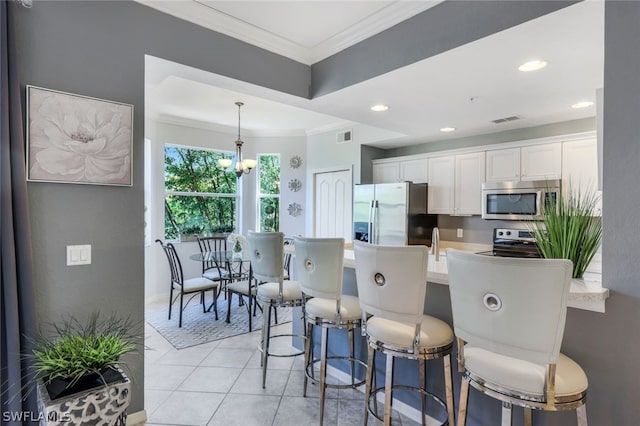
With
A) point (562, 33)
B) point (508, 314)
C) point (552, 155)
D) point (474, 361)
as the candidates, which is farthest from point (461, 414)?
point (552, 155)

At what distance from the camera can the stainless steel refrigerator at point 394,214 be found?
14.9 ft

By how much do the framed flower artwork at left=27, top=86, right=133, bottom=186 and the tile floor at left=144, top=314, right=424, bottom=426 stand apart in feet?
4.93

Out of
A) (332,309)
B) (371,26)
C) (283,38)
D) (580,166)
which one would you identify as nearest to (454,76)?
(371,26)

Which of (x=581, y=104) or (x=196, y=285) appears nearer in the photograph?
(x=581, y=104)

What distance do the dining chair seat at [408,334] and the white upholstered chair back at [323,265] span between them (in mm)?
350

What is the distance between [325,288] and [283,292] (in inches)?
26.0

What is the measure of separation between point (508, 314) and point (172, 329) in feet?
12.3

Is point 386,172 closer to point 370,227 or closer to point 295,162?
point 370,227

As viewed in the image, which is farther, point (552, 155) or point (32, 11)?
point (552, 155)

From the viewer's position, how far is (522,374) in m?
1.30

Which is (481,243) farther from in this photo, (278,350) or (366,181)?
(278,350)

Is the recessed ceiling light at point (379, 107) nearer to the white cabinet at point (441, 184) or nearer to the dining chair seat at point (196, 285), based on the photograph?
the white cabinet at point (441, 184)

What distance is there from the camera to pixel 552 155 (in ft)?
12.1

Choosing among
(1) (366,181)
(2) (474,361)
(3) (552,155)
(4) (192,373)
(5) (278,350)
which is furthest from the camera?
(1) (366,181)
